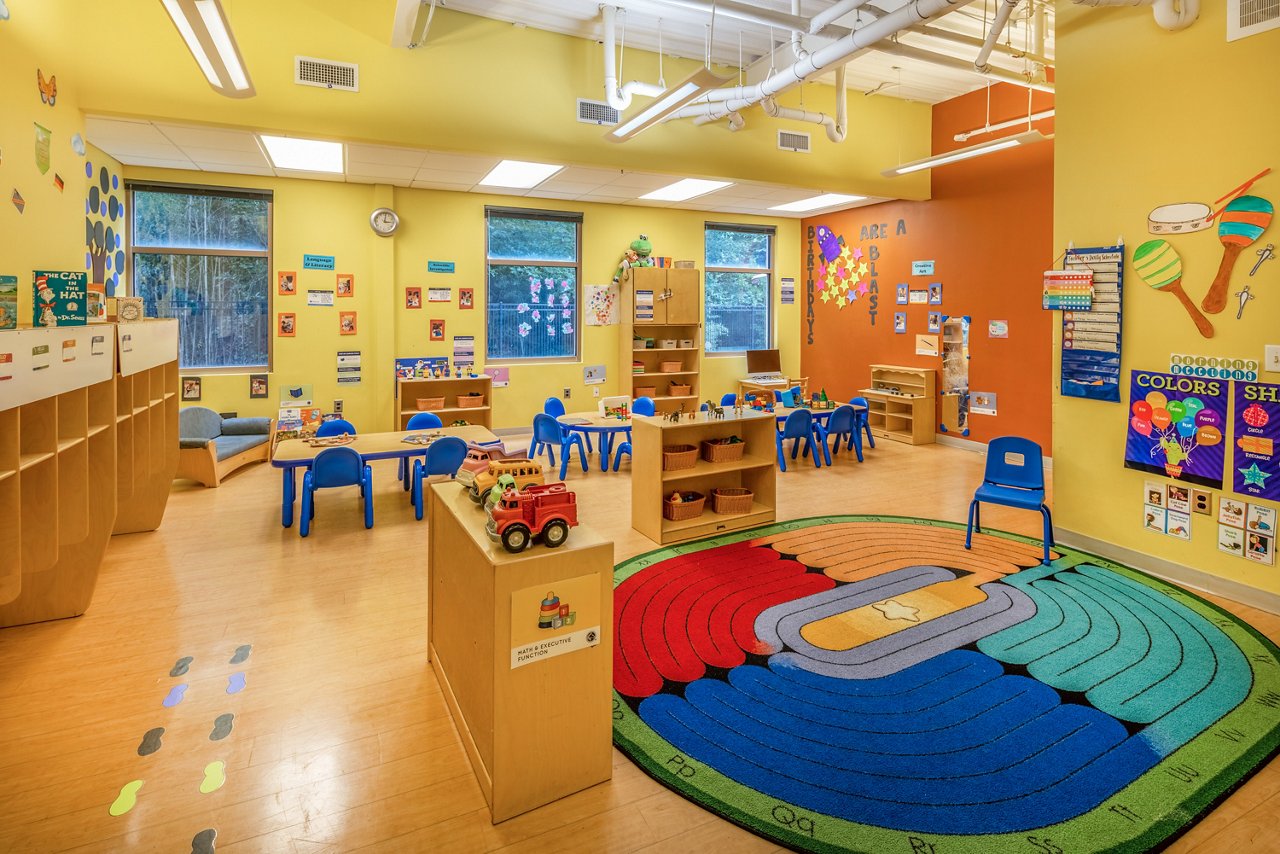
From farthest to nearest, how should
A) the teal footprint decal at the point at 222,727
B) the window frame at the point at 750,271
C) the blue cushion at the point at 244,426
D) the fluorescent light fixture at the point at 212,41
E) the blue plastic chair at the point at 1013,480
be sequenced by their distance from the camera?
1. the window frame at the point at 750,271
2. the blue cushion at the point at 244,426
3. the blue plastic chair at the point at 1013,480
4. the fluorescent light fixture at the point at 212,41
5. the teal footprint decal at the point at 222,727

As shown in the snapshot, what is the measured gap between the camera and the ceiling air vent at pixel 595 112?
23.1 ft

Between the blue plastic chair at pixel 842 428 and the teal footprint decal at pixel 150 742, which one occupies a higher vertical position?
the blue plastic chair at pixel 842 428

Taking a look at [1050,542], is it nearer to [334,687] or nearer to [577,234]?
[334,687]

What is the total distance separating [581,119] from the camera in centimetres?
704

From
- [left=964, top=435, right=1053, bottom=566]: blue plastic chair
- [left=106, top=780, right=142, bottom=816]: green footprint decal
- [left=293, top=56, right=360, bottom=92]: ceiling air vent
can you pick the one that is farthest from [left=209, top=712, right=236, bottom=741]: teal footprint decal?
[left=293, top=56, right=360, bottom=92]: ceiling air vent

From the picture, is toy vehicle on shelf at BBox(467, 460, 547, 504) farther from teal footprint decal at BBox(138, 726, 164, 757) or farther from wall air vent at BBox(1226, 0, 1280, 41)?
wall air vent at BBox(1226, 0, 1280, 41)

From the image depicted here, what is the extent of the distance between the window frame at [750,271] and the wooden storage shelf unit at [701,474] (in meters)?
5.57

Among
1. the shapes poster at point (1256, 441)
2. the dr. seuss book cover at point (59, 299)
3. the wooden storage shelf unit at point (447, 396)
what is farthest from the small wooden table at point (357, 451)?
the shapes poster at point (1256, 441)

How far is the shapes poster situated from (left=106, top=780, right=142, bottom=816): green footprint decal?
5857 millimetres

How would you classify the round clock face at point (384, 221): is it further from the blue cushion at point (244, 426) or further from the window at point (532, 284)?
the blue cushion at point (244, 426)

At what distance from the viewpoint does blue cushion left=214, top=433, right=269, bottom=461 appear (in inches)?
282

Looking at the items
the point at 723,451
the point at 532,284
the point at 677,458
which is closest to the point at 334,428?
the point at 677,458

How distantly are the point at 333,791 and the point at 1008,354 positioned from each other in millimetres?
8476

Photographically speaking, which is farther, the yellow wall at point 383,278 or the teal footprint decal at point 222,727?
the yellow wall at point 383,278
